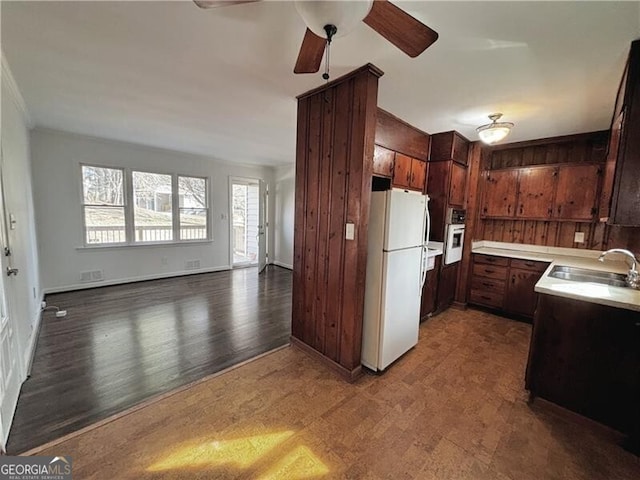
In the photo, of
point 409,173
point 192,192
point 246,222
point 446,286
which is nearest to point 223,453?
point 409,173

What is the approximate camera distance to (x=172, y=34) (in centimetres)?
168

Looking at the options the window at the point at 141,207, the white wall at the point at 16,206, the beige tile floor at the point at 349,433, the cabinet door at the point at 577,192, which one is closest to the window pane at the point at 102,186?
the window at the point at 141,207

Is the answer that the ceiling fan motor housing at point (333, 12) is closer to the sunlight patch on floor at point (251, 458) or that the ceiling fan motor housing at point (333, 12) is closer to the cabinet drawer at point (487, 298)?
the sunlight patch on floor at point (251, 458)

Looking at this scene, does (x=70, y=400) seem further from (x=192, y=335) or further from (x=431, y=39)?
(x=431, y=39)

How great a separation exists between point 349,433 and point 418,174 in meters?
2.94

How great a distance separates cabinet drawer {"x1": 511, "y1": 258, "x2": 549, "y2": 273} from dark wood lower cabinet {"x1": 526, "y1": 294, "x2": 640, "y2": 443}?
1.75 meters

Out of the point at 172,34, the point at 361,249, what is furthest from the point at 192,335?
the point at 172,34

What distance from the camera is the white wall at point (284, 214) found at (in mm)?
6457

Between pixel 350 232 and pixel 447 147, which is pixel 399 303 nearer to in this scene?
pixel 350 232

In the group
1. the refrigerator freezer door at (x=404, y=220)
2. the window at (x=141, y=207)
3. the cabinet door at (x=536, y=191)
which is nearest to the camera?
the refrigerator freezer door at (x=404, y=220)

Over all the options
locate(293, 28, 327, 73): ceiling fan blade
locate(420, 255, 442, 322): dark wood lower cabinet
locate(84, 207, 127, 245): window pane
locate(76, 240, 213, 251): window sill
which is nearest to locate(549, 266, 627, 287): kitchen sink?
locate(420, 255, 442, 322): dark wood lower cabinet

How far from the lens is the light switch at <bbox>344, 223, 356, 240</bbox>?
222 centimetres

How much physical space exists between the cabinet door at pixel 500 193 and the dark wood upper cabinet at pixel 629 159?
2166 millimetres

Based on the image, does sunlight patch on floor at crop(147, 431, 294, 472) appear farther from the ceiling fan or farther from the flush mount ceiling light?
the flush mount ceiling light
